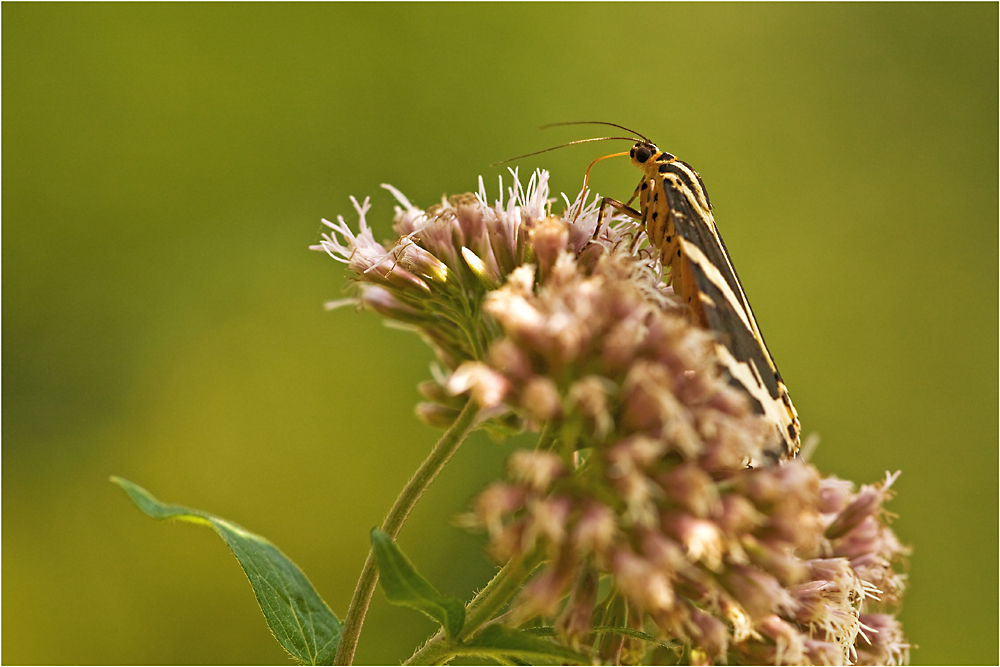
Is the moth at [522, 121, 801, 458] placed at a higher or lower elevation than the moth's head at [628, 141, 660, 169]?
lower

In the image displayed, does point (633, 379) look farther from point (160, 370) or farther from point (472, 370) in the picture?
point (160, 370)

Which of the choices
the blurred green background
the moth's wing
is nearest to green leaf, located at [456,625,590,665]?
the moth's wing

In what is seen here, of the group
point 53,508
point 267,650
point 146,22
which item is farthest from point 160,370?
point 146,22

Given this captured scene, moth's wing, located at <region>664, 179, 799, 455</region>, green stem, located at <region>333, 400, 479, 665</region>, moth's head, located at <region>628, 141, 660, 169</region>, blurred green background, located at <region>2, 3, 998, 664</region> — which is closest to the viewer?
moth's wing, located at <region>664, 179, 799, 455</region>

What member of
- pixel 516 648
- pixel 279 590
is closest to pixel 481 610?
pixel 516 648

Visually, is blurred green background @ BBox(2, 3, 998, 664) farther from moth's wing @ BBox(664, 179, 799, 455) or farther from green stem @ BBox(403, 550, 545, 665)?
moth's wing @ BBox(664, 179, 799, 455)

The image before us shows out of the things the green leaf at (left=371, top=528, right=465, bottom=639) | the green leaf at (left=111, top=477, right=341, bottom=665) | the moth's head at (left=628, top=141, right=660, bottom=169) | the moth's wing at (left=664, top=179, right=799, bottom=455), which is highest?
the moth's head at (left=628, top=141, right=660, bottom=169)


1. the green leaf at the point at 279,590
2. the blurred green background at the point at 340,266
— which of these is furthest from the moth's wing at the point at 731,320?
the blurred green background at the point at 340,266
